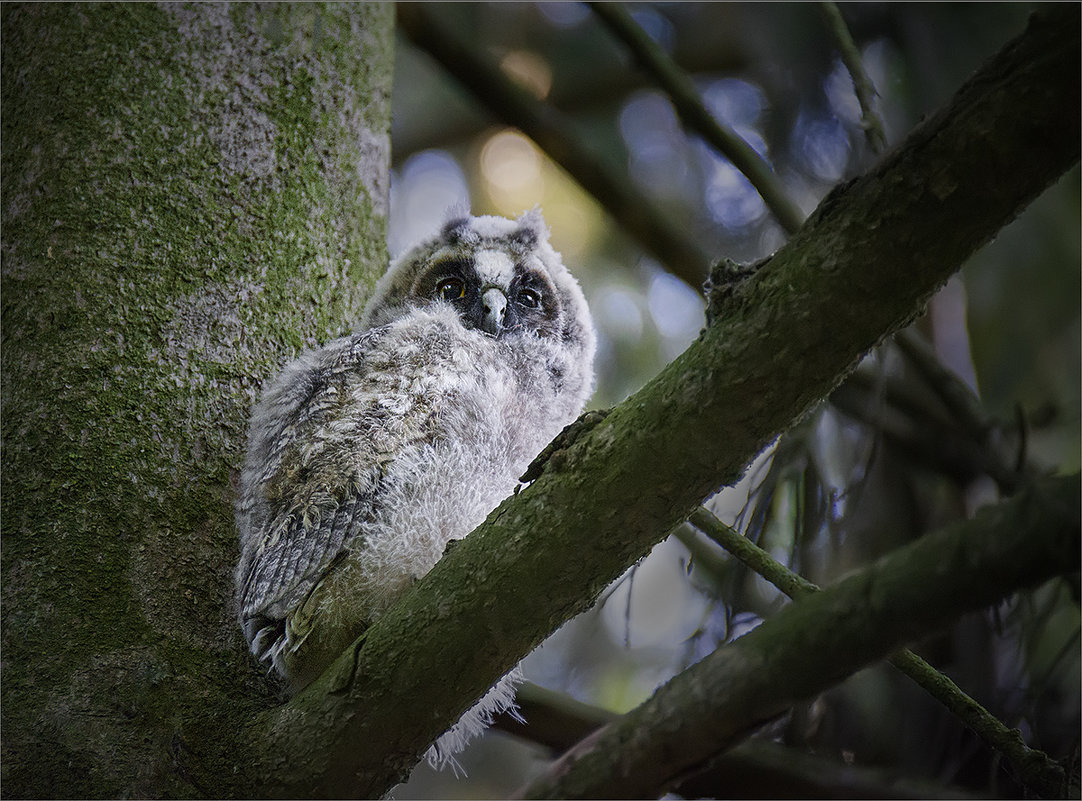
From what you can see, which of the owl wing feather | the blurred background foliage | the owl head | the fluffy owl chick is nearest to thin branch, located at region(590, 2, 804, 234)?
the blurred background foliage

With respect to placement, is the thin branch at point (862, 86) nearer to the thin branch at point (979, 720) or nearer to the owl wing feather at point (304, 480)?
the thin branch at point (979, 720)

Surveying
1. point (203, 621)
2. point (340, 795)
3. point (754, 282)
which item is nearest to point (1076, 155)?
point (754, 282)

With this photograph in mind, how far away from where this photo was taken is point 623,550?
4.29 feet

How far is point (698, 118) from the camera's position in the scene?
269cm

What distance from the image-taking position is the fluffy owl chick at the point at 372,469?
174 cm

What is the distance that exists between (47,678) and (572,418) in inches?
58.4

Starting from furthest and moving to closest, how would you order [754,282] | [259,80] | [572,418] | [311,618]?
[572,418] → [259,80] → [311,618] → [754,282]

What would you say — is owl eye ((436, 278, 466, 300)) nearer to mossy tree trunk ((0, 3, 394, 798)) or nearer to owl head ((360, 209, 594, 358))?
owl head ((360, 209, 594, 358))

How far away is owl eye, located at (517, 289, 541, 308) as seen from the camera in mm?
2768

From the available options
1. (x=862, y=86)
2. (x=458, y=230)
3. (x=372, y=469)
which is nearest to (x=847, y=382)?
(x=862, y=86)

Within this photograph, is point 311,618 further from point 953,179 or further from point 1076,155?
point 1076,155

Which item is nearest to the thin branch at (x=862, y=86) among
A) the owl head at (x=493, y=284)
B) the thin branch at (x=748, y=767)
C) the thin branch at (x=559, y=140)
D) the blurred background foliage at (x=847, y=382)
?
the blurred background foliage at (x=847, y=382)

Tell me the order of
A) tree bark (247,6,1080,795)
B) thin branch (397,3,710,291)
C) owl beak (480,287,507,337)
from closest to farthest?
tree bark (247,6,1080,795), owl beak (480,287,507,337), thin branch (397,3,710,291)

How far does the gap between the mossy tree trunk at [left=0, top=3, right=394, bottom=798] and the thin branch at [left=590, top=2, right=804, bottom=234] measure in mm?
829
